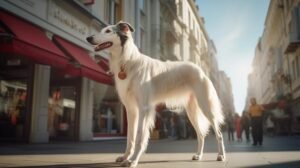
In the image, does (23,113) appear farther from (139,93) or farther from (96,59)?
(139,93)

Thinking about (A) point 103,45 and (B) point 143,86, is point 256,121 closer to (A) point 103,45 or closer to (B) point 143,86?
(B) point 143,86

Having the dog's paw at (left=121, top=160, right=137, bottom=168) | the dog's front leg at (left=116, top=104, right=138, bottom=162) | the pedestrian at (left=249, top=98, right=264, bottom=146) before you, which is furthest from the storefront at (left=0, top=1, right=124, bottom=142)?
the pedestrian at (left=249, top=98, right=264, bottom=146)

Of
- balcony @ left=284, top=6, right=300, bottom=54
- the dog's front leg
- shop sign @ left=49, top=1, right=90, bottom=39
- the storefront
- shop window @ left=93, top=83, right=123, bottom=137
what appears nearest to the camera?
the dog's front leg

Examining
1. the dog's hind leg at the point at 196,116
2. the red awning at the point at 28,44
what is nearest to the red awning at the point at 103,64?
the red awning at the point at 28,44

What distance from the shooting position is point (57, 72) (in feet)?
47.5

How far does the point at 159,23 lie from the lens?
26797mm

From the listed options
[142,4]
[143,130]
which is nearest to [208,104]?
[143,130]

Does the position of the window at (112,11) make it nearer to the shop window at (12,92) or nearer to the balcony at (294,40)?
the shop window at (12,92)

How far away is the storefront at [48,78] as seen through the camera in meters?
10.1

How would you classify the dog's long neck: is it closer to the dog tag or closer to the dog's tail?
the dog tag

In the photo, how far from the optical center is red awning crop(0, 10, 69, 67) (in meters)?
8.70

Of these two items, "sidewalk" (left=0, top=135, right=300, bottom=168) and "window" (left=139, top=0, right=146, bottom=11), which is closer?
"sidewalk" (left=0, top=135, right=300, bottom=168)

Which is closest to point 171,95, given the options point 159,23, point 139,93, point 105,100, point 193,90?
point 193,90

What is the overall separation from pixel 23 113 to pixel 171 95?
7.88 metres
